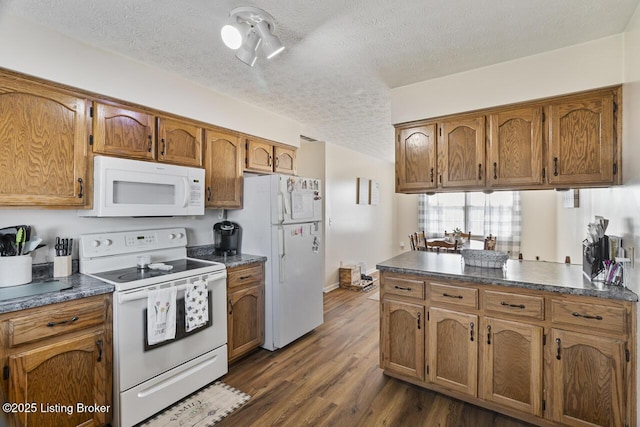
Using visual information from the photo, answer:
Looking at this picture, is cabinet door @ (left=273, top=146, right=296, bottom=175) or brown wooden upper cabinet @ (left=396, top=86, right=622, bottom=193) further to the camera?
cabinet door @ (left=273, top=146, right=296, bottom=175)

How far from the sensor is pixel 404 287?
2.37 metres

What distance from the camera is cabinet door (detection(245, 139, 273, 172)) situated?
3.27 meters

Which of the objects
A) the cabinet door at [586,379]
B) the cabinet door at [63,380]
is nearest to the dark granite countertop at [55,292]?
the cabinet door at [63,380]

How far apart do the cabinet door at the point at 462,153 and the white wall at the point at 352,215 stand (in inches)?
94.7

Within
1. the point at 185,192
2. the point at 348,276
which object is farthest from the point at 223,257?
the point at 348,276

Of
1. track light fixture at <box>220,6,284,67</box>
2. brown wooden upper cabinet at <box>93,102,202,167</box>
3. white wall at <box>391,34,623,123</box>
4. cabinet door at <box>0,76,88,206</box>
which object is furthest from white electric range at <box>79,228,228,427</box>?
white wall at <box>391,34,623,123</box>

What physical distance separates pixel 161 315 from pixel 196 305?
26 cm

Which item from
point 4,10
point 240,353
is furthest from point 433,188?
point 4,10

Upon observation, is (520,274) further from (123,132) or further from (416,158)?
(123,132)

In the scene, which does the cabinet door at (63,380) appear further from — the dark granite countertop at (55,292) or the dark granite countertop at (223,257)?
the dark granite countertop at (223,257)

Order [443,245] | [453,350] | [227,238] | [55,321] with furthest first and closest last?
[443,245], [227,238], [453,350], [55,321]

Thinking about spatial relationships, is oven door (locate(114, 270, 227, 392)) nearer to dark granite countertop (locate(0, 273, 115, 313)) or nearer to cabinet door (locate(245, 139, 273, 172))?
dark granite countertop (locate(0, 273, 115, 313))

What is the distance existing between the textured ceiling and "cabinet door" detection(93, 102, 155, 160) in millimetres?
426

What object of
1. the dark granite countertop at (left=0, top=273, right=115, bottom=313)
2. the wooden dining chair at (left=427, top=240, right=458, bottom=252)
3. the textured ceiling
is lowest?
the wooden dining chair at (left=427, top=240, right=458, bottom=252)
